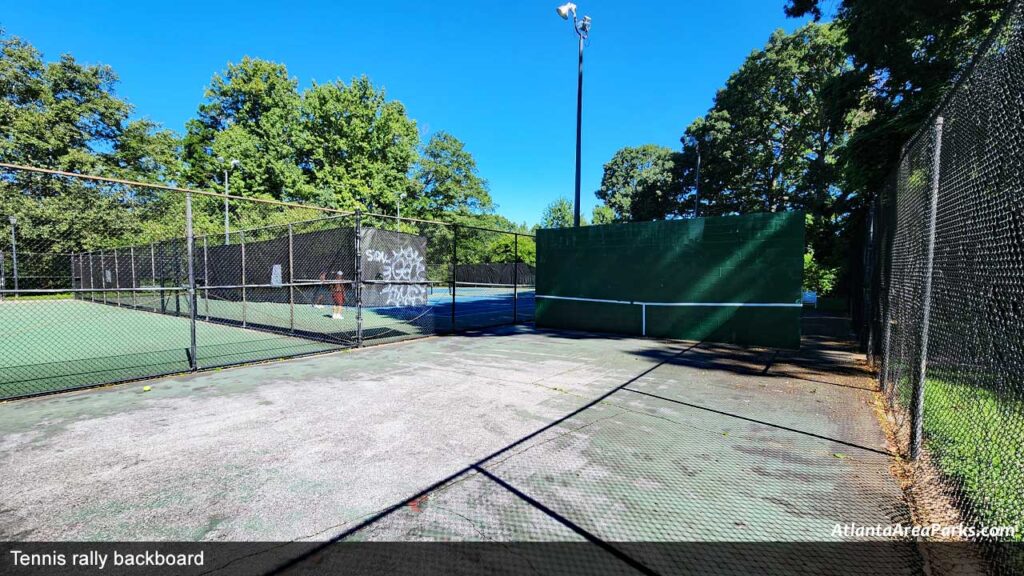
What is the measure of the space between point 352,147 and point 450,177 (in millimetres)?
15591

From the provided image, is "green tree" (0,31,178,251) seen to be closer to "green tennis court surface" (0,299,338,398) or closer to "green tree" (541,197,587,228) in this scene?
"green tennis court surface" (0,299,338,398)

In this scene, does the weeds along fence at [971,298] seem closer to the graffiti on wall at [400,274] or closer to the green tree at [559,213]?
the graffiti on wall at [400,274]

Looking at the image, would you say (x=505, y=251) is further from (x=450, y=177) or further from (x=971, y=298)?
(x=971, y=298)

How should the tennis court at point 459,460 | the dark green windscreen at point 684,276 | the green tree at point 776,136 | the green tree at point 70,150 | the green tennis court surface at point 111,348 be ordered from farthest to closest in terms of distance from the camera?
the green tree at point 776,136, the green tree at point 70,150, the dark green windscreen at point 684,276, the green tennis court surface at point 111,348, the tennis court at point 459,460

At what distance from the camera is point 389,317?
1369cm

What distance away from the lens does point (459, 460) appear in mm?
3332

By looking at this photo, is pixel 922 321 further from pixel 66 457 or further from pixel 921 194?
pixel 66 457

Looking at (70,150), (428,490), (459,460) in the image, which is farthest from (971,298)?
(70,150)

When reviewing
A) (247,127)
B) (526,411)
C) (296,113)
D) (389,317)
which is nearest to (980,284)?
(526,411)

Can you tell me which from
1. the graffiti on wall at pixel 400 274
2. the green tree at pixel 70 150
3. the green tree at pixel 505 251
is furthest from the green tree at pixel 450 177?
the graffiti on wall at pixel 400 274

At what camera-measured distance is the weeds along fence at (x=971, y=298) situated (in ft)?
7.13

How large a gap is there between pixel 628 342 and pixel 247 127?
38.5m

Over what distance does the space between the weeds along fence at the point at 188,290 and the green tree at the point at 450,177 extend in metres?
22.6

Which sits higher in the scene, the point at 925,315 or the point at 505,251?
the point at 505,251
